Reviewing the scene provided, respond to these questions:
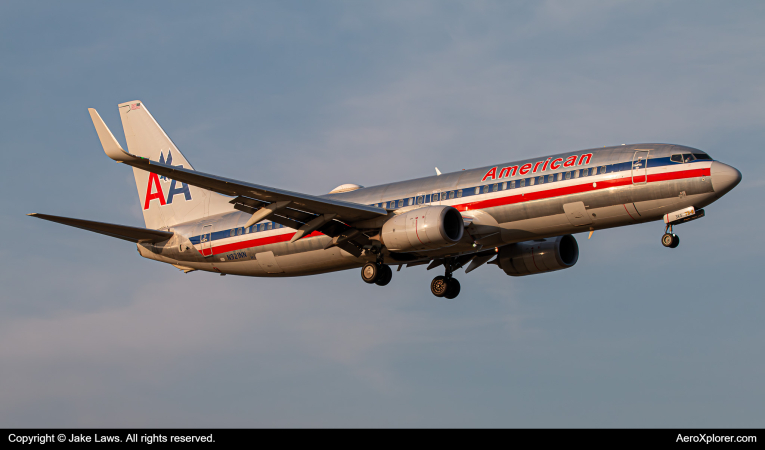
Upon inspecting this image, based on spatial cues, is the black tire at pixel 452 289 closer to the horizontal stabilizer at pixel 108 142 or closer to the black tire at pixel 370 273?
the black tire at pixel 370 273

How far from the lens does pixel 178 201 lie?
45.9 m

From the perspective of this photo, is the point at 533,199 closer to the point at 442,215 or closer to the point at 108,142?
the point at 442,215

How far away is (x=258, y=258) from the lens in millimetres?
40594

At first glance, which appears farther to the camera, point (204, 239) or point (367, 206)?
point (204, 239)

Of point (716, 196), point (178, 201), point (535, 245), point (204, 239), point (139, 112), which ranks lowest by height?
point (716, 196)

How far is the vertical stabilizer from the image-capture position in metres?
44.9

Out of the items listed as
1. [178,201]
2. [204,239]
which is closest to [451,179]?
[204,239]

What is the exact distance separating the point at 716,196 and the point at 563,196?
5.77 m

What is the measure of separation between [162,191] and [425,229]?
63.0 ft

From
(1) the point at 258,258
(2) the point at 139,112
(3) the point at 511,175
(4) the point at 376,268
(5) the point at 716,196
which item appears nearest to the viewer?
(5) the point at 716,196

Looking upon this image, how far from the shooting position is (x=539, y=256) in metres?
40.5

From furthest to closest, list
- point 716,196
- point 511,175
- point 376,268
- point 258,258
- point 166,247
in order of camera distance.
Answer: point 166,247 → point 258,258 → point 376,268 → point 511,175 → point 716,196

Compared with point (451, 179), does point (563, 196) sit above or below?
below

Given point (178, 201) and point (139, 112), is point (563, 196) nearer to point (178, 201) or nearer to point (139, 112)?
point (178, 201)
